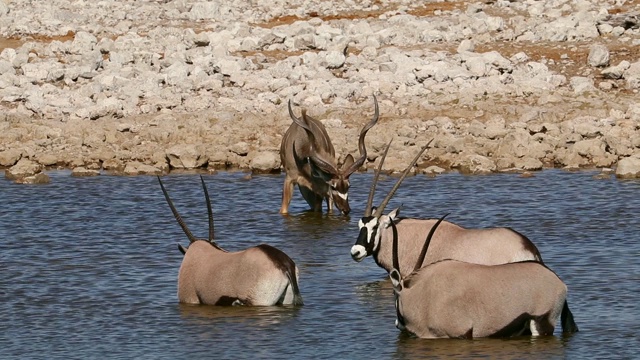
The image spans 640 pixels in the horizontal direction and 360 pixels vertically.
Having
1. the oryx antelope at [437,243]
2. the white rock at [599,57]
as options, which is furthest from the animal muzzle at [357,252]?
the white rock at [599,57]

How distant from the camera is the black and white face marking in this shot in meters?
13.1

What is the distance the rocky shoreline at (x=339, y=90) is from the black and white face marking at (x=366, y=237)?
9.12m

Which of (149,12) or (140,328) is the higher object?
(149,12)

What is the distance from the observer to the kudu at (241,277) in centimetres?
1238

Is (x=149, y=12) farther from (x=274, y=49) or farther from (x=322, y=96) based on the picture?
(x=322, y=96)

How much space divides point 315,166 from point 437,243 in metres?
6.04

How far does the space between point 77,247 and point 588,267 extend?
20.1 ft

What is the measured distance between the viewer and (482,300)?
1098 centimetres

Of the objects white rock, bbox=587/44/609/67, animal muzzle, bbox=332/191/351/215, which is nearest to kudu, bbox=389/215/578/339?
animal muzzle, bbox=332/191/351/215

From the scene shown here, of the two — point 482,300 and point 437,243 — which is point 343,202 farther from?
point 482,300

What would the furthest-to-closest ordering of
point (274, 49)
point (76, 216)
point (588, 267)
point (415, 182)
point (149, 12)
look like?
point (149, 12) < point (274, 49) < point (415, 182) < point (76, 216) < point (588, 267)

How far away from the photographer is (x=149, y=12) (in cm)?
3734

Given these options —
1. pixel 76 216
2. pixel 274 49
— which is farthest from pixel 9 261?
pixel 274 49

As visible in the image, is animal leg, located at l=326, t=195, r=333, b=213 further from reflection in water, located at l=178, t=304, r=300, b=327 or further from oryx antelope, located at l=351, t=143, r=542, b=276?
reflection in water, located at l=178, t=304, r=300, b=327
